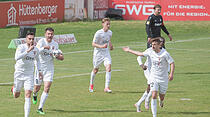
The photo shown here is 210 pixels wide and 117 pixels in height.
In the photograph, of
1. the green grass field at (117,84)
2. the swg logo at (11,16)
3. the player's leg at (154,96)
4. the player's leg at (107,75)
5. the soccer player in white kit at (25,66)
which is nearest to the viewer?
the player's leg at (154,96)

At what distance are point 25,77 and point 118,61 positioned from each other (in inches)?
540

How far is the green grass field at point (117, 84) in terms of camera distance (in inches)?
582

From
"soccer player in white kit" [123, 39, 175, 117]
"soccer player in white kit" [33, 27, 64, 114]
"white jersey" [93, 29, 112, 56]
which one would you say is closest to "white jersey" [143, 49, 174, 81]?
"soccer player in white kit" [123, 39, 175, 117]

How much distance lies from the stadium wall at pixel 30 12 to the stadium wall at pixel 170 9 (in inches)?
350

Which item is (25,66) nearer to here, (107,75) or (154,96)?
(154,96)

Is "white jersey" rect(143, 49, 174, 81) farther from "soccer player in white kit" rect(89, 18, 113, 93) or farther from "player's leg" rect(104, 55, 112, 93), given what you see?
"player's leg" rect(104, 55, 112, 93)

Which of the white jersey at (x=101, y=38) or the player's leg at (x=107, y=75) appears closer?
the player's leg at (x=107, y=75)

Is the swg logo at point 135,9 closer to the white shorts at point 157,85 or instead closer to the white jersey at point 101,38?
the white jersey at point 101,38

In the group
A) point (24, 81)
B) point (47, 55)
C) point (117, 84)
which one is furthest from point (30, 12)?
point (24, 81)

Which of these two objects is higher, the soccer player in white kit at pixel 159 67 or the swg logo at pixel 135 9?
the swg logo at pixel 135 9

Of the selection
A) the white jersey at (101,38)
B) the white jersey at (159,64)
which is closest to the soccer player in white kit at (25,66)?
the white jersey at (159,64)

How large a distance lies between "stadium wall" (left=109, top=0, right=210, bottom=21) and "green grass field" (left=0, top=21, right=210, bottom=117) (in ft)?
44.3

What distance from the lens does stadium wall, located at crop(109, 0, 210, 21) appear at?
5175 centimetres

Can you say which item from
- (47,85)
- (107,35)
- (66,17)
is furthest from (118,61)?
(66,17)
